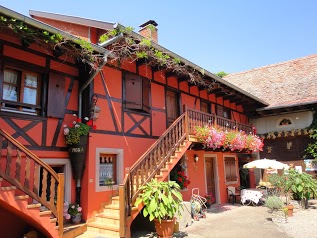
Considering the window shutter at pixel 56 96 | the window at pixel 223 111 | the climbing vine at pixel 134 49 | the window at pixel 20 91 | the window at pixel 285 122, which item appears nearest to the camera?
the window at pixel 20 91

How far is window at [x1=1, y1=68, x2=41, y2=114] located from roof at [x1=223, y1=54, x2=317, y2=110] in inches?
487

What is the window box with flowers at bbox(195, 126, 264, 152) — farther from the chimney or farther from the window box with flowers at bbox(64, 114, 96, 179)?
the chimney

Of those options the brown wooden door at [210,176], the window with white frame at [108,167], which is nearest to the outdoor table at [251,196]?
the brown wooden door at [210,176]

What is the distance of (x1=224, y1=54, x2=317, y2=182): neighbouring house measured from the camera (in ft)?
47.9

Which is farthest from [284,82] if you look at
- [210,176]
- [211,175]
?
[210,176]

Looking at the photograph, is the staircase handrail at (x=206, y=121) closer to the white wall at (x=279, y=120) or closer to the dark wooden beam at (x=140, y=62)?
the dark wooden beam at (x=140, y=62)

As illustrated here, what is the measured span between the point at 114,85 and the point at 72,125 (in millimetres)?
1940

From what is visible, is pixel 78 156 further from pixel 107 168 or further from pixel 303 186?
pixel 303 186

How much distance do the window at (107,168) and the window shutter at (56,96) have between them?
1782 millimetres

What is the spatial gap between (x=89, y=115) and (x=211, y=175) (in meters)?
7.22

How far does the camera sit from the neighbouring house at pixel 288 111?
1459cm

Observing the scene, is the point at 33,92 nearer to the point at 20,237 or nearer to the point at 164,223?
the point at 20,237

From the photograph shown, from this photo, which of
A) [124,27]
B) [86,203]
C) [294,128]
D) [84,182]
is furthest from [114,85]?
[294,128]

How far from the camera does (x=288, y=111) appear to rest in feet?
50.2
